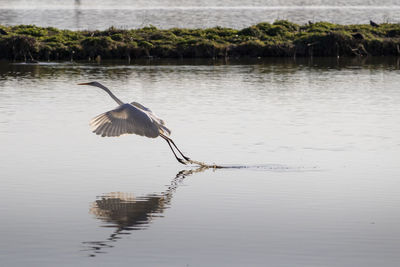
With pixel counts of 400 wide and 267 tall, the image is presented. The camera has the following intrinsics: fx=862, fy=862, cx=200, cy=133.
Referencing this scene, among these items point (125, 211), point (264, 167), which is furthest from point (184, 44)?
point (125, 211)

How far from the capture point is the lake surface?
1034 centimetres

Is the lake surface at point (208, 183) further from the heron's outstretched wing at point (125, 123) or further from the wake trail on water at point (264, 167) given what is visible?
the heron's outstretched wing at point (125, 123)

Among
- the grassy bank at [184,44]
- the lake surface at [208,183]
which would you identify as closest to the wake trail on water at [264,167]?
the lake surface at [208,183]

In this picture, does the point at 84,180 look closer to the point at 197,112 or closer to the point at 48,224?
the point at 48,224

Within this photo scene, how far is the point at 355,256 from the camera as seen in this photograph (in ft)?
32.8

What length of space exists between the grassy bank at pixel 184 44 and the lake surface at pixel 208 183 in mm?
14511

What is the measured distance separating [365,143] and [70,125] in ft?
23.3

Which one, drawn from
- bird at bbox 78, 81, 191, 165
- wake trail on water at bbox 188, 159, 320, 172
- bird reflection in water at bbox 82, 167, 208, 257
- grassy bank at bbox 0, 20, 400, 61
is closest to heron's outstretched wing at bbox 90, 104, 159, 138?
bird at bbox 78, 81, 191, 165

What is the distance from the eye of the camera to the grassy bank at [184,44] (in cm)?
4200

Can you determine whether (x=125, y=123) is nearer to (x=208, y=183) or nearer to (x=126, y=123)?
(x=126, y=123)

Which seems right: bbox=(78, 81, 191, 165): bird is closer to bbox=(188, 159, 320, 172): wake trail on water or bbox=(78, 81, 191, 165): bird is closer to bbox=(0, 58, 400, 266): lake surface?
bbox=(0, 58, 400, 266): lake surface

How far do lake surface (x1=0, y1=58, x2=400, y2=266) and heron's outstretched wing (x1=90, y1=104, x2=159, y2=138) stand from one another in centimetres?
87

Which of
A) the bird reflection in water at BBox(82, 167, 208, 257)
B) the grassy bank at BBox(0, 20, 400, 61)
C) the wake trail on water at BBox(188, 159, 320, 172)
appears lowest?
the bird reflection in water at BBox(82, 167, 208, 257)

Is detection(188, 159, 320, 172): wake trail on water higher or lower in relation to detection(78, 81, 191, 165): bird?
lower
